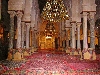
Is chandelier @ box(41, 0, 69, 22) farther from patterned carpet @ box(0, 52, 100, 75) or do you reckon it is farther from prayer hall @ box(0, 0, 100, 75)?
patterned carpet @ box(0, 52, 100, 75)

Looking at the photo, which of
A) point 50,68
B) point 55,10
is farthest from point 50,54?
point 50,68

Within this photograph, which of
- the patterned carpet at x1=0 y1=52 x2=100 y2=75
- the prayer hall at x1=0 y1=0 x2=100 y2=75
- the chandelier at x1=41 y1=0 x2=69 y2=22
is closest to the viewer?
the patterned carpet at x1=0 y1=52 x2=100 y2=75

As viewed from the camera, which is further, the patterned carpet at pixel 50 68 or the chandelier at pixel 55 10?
the chandelier at pixel 55 10

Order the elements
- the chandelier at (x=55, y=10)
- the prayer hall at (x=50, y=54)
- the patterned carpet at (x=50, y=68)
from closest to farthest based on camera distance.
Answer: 1. the patterned carpet at (x=50, y=68)
2. the prayer hall at (x=50, y=54)
3. the chandelier at (x=55, y=10)

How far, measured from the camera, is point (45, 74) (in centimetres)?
705

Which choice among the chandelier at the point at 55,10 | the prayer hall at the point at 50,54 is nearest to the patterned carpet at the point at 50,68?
the prayer hall at the point at 50,54

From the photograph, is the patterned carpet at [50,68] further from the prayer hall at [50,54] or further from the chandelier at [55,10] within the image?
the chandelier at [55,10]

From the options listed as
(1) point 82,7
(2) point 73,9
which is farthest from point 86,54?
(2) point 73,9

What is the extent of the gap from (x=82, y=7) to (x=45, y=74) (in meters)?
7.23

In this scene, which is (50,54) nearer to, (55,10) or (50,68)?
(55,10)

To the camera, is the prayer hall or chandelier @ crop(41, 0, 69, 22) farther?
chandelier @ crop(41, 0, 69, 22)

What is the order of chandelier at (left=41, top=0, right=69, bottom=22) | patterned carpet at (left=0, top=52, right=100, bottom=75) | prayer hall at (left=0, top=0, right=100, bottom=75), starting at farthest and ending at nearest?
chandelier at (left=41, top=0, right=69, bottom=22) < prayer hall at (left=0, top=0, right=100, bottom=75) < patterned carpet at (left=0, top=52, right=100, bottom=75)

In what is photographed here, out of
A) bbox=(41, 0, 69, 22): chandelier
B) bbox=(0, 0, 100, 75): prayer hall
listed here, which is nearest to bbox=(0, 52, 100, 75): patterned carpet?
bbox=(0, 0, 100, 75): prayer hall

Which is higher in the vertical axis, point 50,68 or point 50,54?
point 50,68
